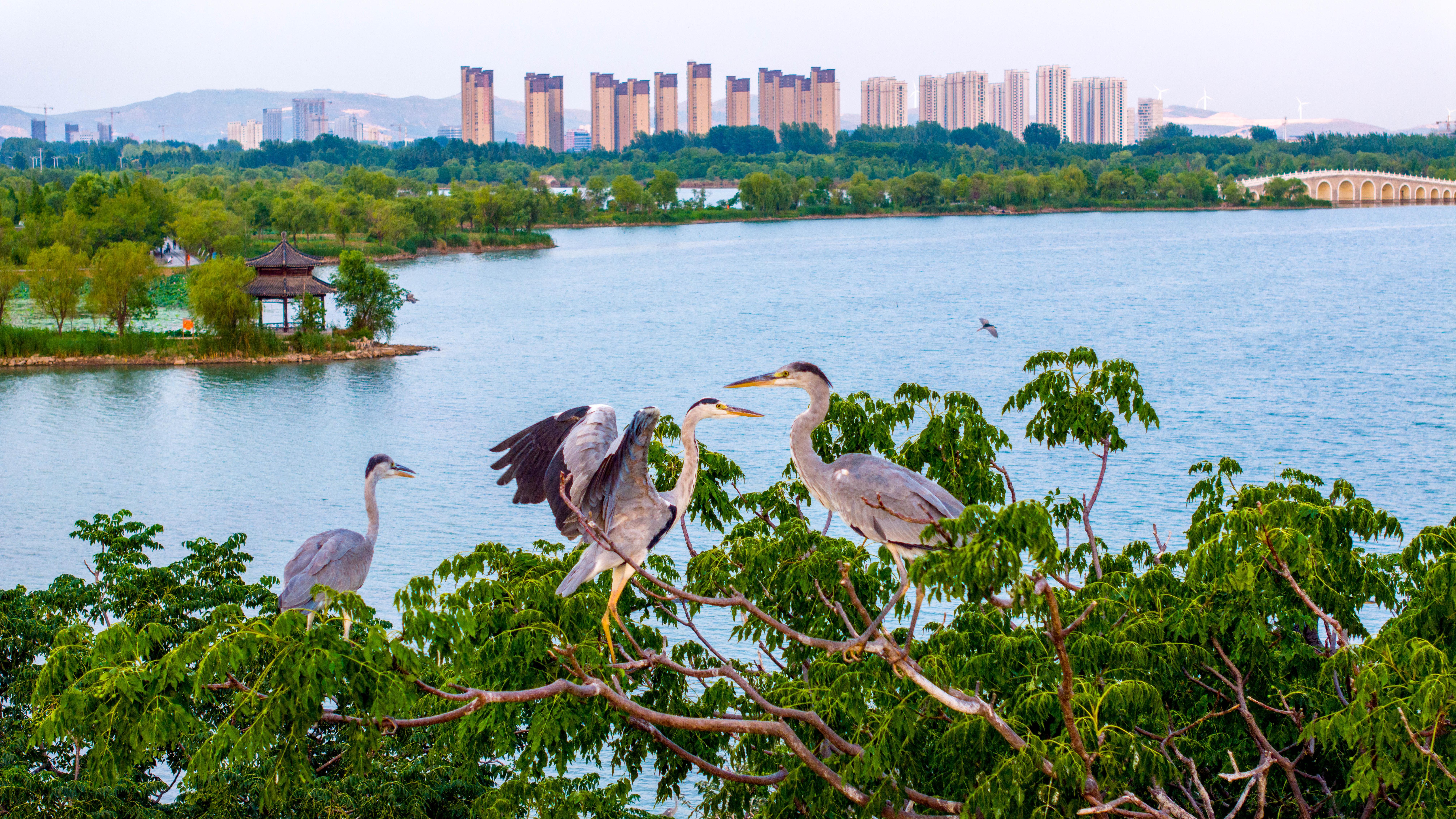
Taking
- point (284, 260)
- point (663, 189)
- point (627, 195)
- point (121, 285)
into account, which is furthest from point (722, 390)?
point (663, 189)

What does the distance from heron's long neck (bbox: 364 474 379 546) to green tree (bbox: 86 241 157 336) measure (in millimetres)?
37916

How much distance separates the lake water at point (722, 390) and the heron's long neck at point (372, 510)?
5447 mm

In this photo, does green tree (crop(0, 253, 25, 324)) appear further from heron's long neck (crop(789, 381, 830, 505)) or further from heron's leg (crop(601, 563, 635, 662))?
heron's long neck (crop(789, 381, 830, 505))

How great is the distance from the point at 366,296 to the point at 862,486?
41.9m

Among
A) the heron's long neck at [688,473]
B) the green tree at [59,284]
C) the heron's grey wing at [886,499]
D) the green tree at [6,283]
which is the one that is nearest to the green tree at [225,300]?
the green tree at [59,284]

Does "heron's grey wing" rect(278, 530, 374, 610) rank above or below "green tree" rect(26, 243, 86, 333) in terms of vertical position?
below

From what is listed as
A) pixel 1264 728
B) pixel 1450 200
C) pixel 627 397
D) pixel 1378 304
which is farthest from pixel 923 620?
pixel 1450 200

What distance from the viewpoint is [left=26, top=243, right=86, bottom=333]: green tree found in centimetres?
4478

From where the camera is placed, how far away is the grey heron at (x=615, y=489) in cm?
601

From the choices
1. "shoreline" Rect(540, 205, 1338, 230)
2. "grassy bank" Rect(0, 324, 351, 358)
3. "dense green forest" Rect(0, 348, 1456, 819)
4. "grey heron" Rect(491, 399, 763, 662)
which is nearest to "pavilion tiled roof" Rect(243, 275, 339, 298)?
"grassy bank" Rect(0, 324, 351, 358)

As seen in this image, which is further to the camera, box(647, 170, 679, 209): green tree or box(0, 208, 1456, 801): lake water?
box(647, 170, 679, 209): green tree

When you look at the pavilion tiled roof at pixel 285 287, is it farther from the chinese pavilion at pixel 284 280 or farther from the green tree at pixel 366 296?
the green tree at pixel 366 296

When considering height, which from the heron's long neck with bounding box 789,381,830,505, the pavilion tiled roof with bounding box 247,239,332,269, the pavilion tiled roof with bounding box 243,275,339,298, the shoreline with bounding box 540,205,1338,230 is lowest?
the heron's long neck with bounding box 789,381,830,505

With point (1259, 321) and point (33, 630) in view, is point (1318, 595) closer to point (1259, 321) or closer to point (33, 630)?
point (33, 630)
